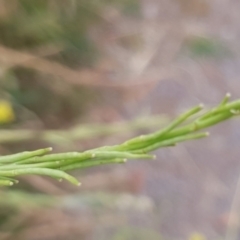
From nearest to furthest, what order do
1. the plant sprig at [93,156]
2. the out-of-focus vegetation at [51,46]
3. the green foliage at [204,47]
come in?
the plant sprig at [93,156]
the out-of-focus vegetation at [51,46]
the green foliage at [204,47]

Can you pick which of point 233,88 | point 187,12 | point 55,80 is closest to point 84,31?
point 55,80

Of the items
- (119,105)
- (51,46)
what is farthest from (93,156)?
(119,105)

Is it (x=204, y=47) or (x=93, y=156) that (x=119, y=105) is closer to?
(x=204, y=47)

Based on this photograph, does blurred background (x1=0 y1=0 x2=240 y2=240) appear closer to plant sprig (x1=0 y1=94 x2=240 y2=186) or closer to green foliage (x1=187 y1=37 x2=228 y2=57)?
green foliage (x1=187 y1=37 x2=228 y2=57)

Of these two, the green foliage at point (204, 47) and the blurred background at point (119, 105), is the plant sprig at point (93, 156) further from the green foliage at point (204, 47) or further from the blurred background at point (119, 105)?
the green foliage at point (204, 47)

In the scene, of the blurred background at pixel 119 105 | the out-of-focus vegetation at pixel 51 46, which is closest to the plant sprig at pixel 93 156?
the blurred background at pixel 119 105

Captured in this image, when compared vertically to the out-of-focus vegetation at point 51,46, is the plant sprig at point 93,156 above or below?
below

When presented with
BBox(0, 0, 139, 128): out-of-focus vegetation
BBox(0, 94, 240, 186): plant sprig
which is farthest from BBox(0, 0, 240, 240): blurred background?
BBox(0, 94, 240, 186): plant sprig
